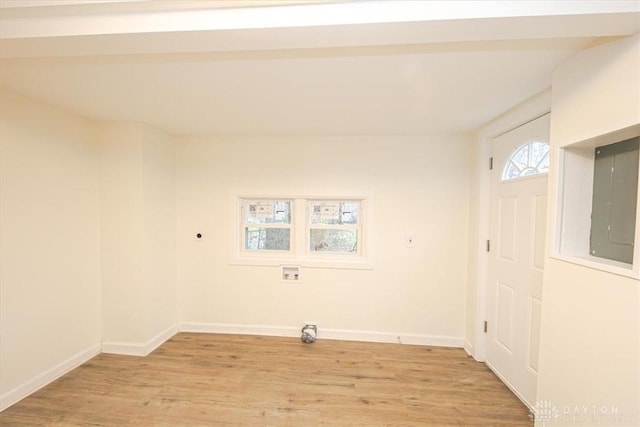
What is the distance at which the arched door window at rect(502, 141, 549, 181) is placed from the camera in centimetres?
187

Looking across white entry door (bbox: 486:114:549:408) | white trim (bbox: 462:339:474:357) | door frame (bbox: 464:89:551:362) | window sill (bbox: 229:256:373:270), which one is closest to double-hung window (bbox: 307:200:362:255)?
window sill (bbox: 229:256:373:270)

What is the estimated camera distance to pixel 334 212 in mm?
3035

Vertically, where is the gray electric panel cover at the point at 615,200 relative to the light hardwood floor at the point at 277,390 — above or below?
above

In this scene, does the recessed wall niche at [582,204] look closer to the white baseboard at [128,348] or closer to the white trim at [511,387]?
the white trim at [511,387]

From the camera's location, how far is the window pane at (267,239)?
3.11 m

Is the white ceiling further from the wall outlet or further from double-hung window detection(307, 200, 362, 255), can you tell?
the wall outlet

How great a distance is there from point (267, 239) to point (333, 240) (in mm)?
781

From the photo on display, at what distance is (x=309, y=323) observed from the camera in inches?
117

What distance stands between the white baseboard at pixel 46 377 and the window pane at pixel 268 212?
1.91 meters

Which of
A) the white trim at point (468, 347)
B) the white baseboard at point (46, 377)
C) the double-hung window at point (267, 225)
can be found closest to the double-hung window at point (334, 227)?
the double-hung window at point (267, 225)

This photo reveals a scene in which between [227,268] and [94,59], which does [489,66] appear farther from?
[227,268]

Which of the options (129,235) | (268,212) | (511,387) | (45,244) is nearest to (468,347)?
(511,387)

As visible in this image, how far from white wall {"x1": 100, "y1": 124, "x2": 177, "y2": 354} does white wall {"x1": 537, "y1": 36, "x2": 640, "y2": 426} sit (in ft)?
10.5

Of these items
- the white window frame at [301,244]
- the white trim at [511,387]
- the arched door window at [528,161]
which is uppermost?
the arched door window at [528,161]
